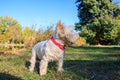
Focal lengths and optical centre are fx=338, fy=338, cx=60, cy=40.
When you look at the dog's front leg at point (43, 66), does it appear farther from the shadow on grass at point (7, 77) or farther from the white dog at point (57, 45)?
the shadow on grass at point (7, 77)

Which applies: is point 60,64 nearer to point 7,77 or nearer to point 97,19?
point 7,77

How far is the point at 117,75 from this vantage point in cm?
725

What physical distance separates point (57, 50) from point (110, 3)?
4638 cm

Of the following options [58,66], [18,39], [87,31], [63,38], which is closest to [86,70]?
[58,66]

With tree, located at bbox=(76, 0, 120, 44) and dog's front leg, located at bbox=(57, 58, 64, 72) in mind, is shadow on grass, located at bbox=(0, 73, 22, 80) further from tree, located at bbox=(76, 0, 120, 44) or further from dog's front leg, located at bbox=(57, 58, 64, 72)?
tree, located at bbox=(76, 0, 120, 44)

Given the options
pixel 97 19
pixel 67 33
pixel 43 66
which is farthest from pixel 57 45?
pixel 97 19

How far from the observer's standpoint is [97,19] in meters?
52.2

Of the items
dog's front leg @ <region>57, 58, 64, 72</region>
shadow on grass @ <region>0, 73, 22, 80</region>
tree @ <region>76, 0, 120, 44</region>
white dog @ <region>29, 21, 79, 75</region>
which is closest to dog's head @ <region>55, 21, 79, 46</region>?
white dog @ <region>29, 21, 79, 75</region>

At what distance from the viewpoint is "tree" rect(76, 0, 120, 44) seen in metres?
51.9

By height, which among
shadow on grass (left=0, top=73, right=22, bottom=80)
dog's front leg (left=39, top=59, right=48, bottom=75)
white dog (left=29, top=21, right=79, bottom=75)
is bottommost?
shadow on grass (left=0, top=73, right=22, bottom=80)

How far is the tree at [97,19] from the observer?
2042 inches

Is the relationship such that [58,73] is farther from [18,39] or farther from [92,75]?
[18,39]

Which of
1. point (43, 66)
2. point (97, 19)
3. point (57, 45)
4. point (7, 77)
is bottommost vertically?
point (7, 77)

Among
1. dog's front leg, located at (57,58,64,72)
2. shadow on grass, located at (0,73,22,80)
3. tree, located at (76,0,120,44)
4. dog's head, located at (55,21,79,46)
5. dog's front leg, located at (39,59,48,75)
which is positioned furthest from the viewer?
tree, located at (76,0,120,44)
